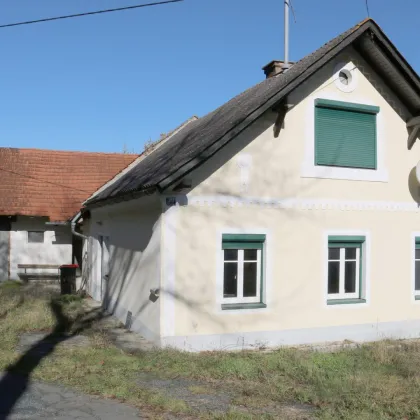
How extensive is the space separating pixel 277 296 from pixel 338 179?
275cm

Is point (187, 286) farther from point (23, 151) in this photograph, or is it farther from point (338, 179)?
point (23, 151)

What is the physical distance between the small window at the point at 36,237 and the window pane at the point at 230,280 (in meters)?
11.5

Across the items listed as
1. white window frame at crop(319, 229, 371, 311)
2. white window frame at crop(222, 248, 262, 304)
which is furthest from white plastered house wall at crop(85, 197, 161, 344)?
white window frame at crop(319, 229, 371, 311)

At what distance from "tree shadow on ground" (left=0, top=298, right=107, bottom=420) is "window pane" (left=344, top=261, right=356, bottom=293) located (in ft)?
18.6

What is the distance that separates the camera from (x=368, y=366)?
8.23 metres

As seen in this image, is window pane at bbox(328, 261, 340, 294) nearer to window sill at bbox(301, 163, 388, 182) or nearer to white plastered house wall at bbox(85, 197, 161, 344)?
window sill at bbox(301, 163, 388, 182)

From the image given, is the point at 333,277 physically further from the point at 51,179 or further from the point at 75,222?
the point at 51,179

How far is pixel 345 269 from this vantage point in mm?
10688

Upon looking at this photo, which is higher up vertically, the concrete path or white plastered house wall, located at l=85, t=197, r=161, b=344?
white plastered house wall, located at l=85, t=197, r=161, b=344

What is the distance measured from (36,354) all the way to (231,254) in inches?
151

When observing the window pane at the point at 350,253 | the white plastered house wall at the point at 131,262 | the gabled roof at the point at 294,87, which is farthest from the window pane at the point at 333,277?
the white plastered house wall at the point at 131,262

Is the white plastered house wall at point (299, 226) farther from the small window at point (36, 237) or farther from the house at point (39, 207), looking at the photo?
the small window at point (36, 237)

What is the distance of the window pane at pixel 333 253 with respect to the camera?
10570mm

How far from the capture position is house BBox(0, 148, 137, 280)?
733 inches
